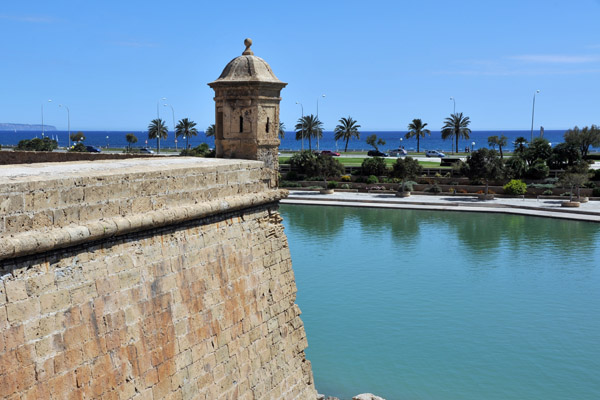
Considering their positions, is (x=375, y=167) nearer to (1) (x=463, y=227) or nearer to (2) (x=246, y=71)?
(1) (x=463, y=227)

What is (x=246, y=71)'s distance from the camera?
11.7 meters

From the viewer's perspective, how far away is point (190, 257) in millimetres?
9008

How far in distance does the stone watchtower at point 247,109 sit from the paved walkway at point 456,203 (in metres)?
25.9

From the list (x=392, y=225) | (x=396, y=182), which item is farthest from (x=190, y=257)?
(x=396, y=182)

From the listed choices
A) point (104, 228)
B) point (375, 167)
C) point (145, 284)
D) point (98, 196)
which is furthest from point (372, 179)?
point (104, 228)

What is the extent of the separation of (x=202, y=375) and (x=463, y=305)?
13.0m

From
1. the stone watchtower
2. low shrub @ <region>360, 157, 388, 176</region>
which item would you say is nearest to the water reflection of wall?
low shrub @ <region>360, 157, 388, 176</region>

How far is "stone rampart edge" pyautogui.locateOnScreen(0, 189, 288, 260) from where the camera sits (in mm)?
6391

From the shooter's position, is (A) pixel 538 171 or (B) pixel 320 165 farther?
(B) pixel 320 165

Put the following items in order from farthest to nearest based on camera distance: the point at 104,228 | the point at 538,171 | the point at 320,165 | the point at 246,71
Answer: the point at 320,165, the point at 538,171, the point at 246,71, the point at 104,228

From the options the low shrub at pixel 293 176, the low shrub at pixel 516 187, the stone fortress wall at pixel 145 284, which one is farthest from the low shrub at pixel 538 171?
the stone fortress wall at pixel 145 284

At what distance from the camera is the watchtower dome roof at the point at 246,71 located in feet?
38.1

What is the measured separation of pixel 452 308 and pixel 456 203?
1888cm

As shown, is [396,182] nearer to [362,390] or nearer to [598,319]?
[598,319]
